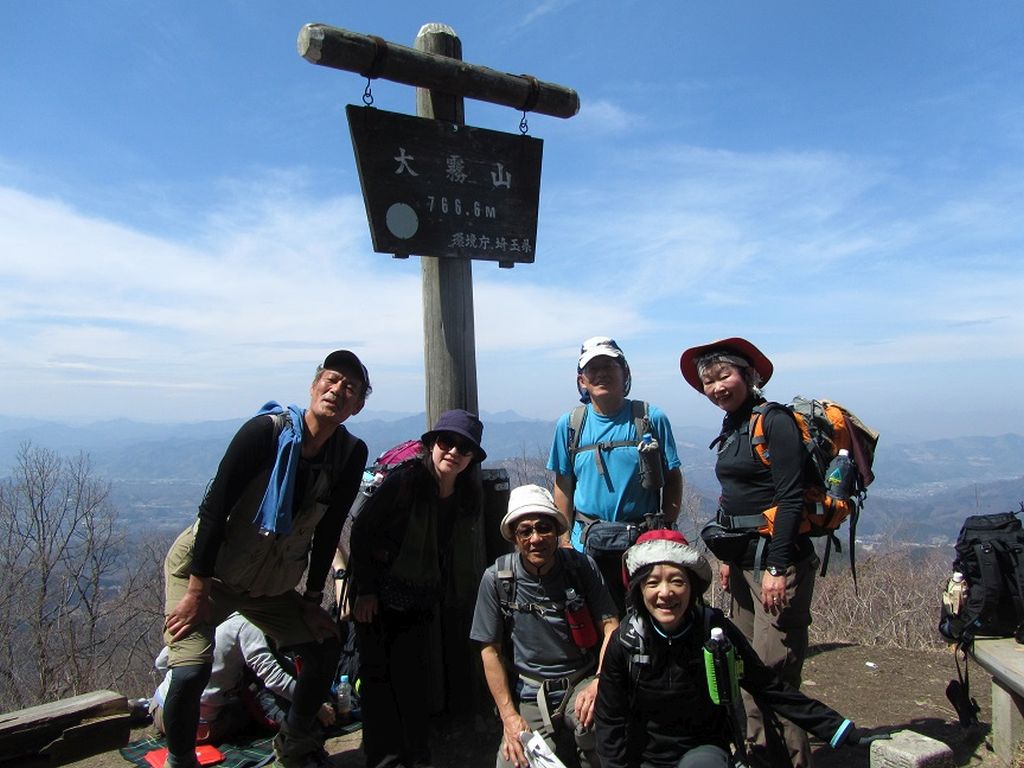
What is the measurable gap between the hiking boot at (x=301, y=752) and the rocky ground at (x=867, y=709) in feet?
0.62

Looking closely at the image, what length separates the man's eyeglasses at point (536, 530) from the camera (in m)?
3.18

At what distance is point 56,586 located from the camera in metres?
31.3

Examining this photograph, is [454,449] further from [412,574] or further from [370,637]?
[370,637]

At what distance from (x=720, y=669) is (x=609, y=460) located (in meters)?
1.40

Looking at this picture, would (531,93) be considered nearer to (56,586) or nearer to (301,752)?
(301,752)

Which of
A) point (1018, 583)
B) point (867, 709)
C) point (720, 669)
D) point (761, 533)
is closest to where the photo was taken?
point (720, 669)

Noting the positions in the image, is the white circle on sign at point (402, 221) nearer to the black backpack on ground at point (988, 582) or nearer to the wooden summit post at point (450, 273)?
the wooden summit post at point (450, 273)

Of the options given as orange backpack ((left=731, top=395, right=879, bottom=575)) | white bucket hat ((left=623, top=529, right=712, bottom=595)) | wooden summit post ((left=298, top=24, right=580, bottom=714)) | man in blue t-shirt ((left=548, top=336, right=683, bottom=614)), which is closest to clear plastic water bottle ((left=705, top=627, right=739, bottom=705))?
white bucket hat ((left=623, top=529, right=712, bottom=595))

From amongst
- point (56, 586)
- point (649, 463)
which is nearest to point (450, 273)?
point (649, 463)

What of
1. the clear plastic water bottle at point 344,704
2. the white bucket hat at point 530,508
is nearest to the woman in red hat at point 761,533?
the white bucket hat at point 530,508

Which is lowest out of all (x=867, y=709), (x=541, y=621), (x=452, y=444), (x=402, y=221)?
(x=867, y=709)

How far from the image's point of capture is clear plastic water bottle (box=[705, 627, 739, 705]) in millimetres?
2740

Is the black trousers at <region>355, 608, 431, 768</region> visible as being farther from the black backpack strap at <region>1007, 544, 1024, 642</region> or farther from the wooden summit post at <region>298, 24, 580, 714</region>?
the black backpack strap at <region>1007, 544, 1024, 642</region>

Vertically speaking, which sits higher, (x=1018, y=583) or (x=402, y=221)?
(x=402, y=221)
